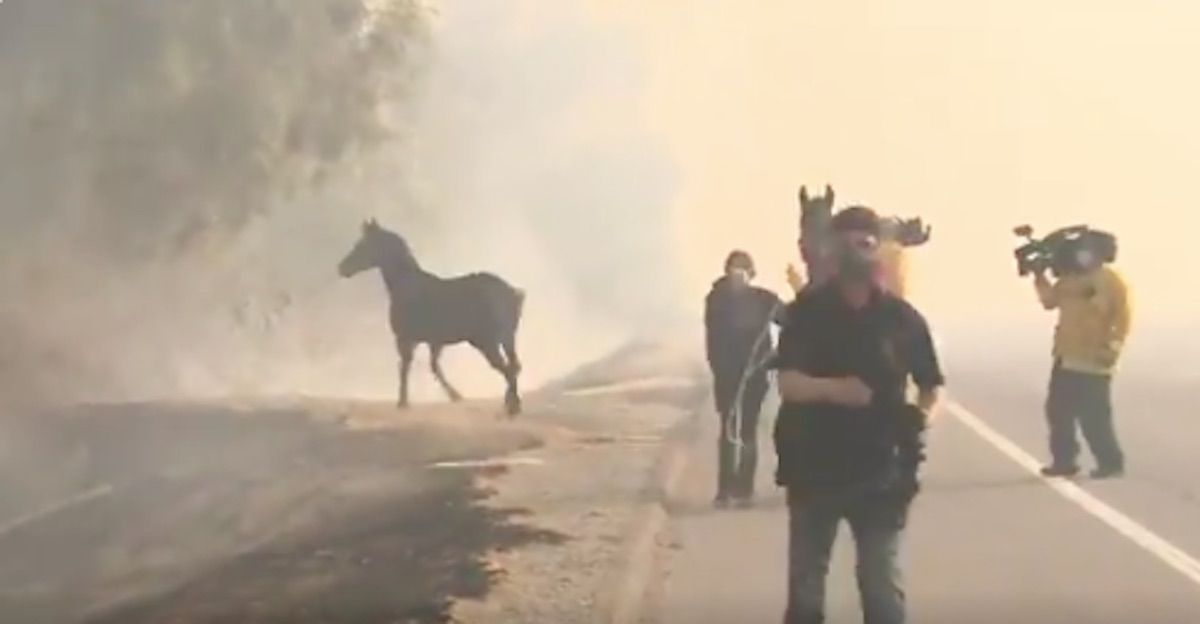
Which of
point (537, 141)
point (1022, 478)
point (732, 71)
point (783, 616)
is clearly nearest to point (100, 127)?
point (537, 141)

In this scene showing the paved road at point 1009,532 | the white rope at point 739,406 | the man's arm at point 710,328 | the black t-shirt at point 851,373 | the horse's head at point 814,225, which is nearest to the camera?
the black t-shirt at point 851,373

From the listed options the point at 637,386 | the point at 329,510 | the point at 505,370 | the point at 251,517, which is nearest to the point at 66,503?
the point at 251,517

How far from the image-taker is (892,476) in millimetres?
3562

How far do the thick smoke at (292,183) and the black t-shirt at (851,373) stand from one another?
96cm

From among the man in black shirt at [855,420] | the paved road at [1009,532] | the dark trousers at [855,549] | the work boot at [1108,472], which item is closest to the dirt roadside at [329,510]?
the paved road at [1009,532]

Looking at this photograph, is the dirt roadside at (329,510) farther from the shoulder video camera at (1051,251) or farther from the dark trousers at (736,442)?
the shoulder video camera at (1051,251)

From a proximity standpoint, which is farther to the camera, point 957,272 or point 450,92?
point 450,92

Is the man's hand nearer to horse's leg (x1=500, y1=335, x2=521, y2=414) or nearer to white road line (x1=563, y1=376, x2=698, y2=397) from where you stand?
white road line (x1=563, y1=376, x2=698, y2=397)

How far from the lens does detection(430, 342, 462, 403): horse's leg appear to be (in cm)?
465

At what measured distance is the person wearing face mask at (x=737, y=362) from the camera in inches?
170

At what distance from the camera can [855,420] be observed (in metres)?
3.55

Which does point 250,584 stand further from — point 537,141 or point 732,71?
point 732,71

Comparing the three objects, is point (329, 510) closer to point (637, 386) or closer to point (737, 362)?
point (637, 386)

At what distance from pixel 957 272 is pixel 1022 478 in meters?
0.56
